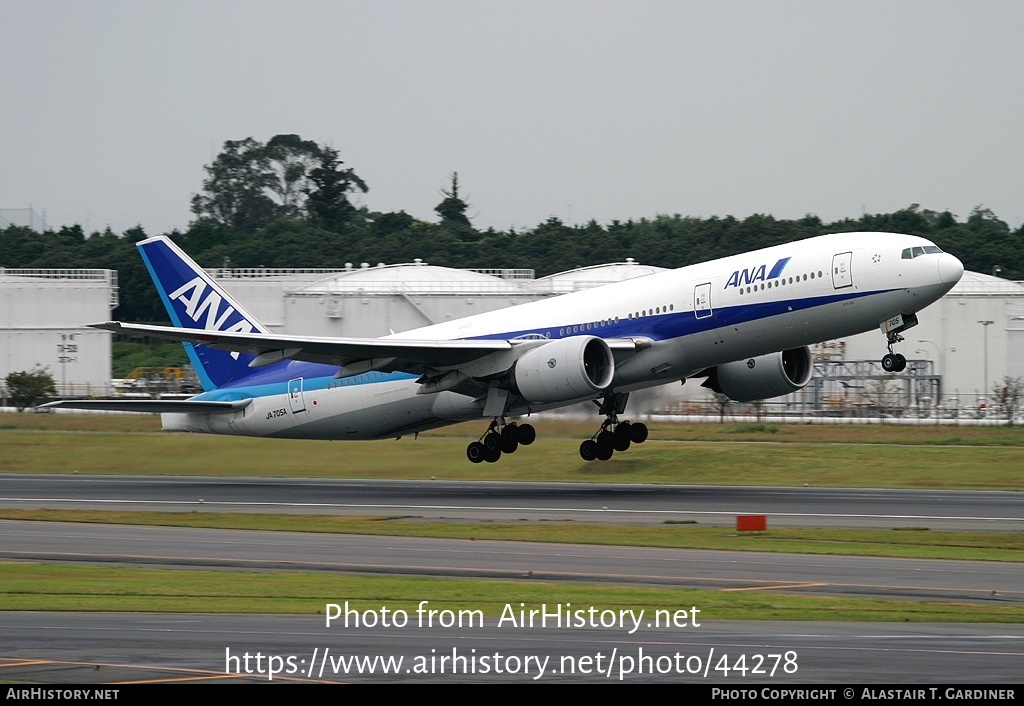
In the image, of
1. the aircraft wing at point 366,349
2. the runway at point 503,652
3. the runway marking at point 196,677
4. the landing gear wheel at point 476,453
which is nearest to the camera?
the runway marking at point 196,677

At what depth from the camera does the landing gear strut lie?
126ft

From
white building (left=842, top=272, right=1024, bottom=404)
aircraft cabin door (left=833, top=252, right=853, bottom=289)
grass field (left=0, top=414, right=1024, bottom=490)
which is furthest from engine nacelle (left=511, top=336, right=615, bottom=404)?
white building (left=842, top=272, right=1024, bottom=404)

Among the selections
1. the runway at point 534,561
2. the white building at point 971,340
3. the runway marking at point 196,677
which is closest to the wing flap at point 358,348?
the runway at point 534,561

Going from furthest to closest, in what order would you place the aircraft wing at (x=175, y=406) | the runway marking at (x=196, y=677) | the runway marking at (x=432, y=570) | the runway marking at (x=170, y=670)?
the aircraft wing at (x=175, y=406), the runway marking at (x=432, y=570), the runway marking at (x=170, y=670), the runway marking at (x=196, y=677)

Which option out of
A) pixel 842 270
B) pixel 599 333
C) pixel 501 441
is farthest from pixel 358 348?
pixel 842 270

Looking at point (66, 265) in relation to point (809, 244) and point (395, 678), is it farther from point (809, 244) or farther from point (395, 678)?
point (395, 678)

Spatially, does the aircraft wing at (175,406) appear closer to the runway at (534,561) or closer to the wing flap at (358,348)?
the wing flap at (358,348)

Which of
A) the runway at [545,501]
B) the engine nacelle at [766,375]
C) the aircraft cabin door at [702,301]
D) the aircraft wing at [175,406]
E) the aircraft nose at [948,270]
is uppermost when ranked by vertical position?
the aircraft nose at [948,270]

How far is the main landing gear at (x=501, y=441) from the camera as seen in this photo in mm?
36719

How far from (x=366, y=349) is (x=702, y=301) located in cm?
941

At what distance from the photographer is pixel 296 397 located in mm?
41000

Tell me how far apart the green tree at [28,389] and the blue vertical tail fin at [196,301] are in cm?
3630

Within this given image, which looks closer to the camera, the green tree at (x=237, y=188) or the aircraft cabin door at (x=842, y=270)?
the aircraft cabin door at (x=842, y=270)

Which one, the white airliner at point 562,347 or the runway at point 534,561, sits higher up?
the white airliner at point 562,347
